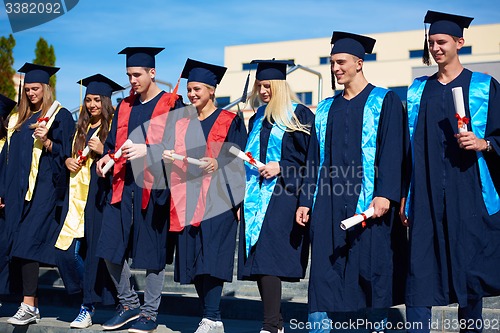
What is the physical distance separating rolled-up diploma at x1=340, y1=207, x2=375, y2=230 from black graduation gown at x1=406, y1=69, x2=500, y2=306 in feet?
0.79

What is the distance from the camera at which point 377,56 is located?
155 feet

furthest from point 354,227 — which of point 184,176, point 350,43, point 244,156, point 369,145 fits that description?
point 184,176

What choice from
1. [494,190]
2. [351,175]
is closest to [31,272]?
[351,175]

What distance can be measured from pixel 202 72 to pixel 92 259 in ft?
5.57

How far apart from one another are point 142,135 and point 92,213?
30.9 inches

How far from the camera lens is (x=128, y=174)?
5.88 meters

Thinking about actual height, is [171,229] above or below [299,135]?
below

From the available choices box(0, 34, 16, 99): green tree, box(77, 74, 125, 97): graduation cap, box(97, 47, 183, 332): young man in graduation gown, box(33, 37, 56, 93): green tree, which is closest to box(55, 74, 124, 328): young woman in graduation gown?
box(77, 74, 125, 97): graduation cap

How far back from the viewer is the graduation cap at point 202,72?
5.77m

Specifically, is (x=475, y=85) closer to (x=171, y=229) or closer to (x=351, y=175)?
(x=351, y=175)

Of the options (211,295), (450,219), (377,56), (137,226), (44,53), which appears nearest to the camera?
(450,219)

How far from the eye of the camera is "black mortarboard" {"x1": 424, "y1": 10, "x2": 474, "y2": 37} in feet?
15.1

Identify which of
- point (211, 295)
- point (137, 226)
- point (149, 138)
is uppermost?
point (149, 138)

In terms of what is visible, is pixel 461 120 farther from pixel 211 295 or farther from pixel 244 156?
pixel 211 295
